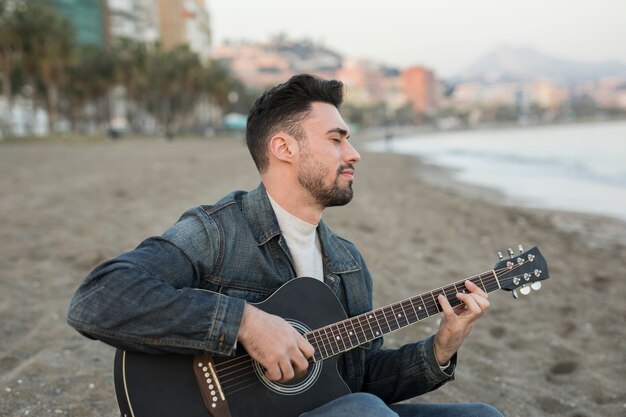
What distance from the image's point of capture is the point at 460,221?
11.9 metres

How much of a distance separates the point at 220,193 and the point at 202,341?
1219cm

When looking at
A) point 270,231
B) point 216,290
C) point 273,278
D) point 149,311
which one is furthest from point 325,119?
point 149,311

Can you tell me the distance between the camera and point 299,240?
2.69m

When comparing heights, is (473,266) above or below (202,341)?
below

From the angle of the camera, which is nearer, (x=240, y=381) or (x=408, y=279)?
(x=240, y=381)

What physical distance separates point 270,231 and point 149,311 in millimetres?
672

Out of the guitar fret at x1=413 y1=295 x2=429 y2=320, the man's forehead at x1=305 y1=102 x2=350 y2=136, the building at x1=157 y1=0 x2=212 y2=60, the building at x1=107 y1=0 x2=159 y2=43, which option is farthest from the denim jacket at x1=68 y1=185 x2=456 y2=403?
the building at x1=157 y1=0 x2=212 y2=60

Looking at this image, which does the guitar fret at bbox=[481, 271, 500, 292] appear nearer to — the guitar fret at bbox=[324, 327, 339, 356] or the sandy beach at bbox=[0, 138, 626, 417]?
the guitar fret at bbox=[324, 327, 339, 356]

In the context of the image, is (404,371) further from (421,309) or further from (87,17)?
(87,17)

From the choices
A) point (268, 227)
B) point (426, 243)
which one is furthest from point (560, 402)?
point (426, 243)

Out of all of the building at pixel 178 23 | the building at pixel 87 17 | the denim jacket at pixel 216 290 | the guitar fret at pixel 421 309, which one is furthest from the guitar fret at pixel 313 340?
the building at pixel 178 23

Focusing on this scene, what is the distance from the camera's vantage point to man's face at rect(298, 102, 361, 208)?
2.60m

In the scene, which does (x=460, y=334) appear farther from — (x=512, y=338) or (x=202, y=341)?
(x=512, y=338)

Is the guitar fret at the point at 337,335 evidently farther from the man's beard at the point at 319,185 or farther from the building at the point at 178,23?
the building at the point at 178,23
